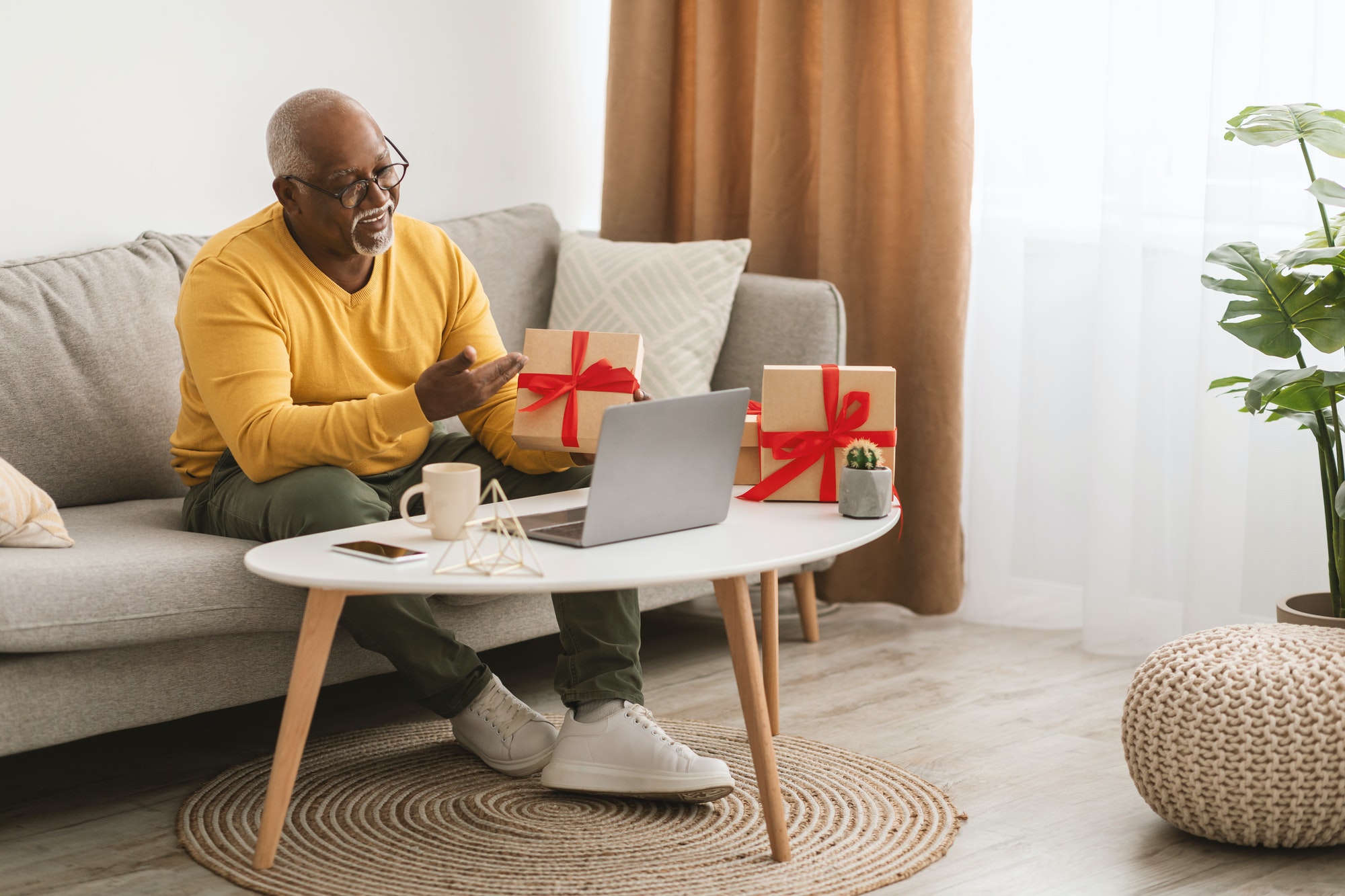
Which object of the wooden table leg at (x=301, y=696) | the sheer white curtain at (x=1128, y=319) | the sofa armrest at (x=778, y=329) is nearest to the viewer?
the wooden table leg at (x=301, y=696)

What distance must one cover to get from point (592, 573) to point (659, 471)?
184 mm

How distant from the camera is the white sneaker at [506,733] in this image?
194 cm

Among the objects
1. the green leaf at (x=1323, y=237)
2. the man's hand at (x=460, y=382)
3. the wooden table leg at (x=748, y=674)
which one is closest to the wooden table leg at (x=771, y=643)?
the wooden table leg at (x=748, y=674)

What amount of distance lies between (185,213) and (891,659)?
159 cm

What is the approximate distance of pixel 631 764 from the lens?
1.80 meters

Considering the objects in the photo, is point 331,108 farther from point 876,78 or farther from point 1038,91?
→ point 1038,91

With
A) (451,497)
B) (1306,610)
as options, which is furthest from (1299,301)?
(451,497)

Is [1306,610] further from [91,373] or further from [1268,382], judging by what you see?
[91,373]

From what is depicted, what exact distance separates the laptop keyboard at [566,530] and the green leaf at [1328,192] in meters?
1.11

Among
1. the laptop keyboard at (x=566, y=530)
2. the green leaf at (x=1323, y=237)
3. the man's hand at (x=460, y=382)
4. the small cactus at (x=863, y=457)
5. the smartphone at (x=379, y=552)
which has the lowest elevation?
the smartphone at (x=379, y=552)

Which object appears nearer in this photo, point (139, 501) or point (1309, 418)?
point (1309, 418)

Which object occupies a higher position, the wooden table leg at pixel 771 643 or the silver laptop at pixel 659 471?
the silver laptop at pixel 659 471

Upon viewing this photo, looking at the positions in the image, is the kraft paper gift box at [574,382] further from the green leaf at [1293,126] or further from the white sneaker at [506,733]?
the green leaf at [1293,126]

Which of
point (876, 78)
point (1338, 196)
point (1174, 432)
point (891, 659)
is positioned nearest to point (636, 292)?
point (876, 78)
